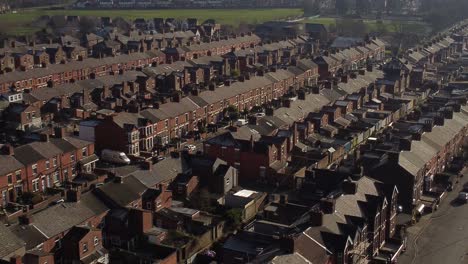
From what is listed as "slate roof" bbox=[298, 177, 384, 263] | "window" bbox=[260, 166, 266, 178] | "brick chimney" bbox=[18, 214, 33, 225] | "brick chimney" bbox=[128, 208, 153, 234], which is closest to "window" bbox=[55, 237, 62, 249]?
"brick chimney" bbox=[18, 214, 33, 225]

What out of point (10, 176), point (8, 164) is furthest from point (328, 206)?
point (8, 164)

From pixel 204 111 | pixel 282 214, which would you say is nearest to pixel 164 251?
pixel 282 214

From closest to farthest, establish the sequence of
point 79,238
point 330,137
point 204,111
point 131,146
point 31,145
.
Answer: point 79,238, point 31,145, point 131,146, point 330,137, point 204,111

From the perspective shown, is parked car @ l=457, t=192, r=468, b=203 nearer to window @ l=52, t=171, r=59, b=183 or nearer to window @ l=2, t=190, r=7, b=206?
window @ l=52, t=171, r=59, b=183

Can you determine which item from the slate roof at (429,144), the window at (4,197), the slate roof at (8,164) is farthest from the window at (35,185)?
the slate roof at (429,144)

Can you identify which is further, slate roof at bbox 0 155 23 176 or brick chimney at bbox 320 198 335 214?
slate roof at bbox 0 155 23 176

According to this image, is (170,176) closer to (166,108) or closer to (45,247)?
(45,247)
